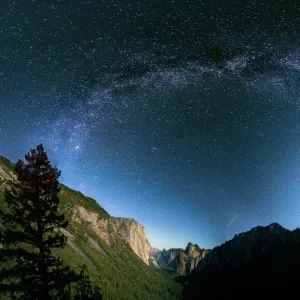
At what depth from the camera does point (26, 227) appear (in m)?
15.5

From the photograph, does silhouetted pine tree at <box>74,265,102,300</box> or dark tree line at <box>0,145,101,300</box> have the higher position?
dark tree line at <box>0,145,101,300</box>

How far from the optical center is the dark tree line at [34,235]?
14461mm

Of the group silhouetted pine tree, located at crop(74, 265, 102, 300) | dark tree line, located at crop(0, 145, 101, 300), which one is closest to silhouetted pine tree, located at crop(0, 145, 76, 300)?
dark tree line, located at crop(0, 145, 101, 300)

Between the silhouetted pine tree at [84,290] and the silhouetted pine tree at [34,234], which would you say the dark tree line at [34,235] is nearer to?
the silhouetted pine tree at [34,234]

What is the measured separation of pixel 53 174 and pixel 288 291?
132 meters

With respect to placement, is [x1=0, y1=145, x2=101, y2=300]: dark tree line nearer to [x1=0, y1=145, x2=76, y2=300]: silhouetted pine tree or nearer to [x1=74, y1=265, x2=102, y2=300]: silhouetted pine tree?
[x1=0, y1=145, x2=76, y2=300]: silhouetted pine tree

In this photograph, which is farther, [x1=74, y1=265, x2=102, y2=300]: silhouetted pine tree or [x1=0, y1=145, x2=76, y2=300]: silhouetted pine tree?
[x1=74, y1=265, x2=102, y2=300]: silhouetted pine tree

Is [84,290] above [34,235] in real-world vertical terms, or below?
below

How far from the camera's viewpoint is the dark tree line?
1446cm

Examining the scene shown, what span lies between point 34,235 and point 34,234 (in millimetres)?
63

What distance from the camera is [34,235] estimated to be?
51.3ft

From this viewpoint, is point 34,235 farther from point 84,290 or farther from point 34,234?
point 84,290

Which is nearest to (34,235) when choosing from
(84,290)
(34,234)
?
(34,234)

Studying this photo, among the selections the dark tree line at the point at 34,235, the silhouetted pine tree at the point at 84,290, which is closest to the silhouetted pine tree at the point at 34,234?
the dark tree line at the point at 34,235
